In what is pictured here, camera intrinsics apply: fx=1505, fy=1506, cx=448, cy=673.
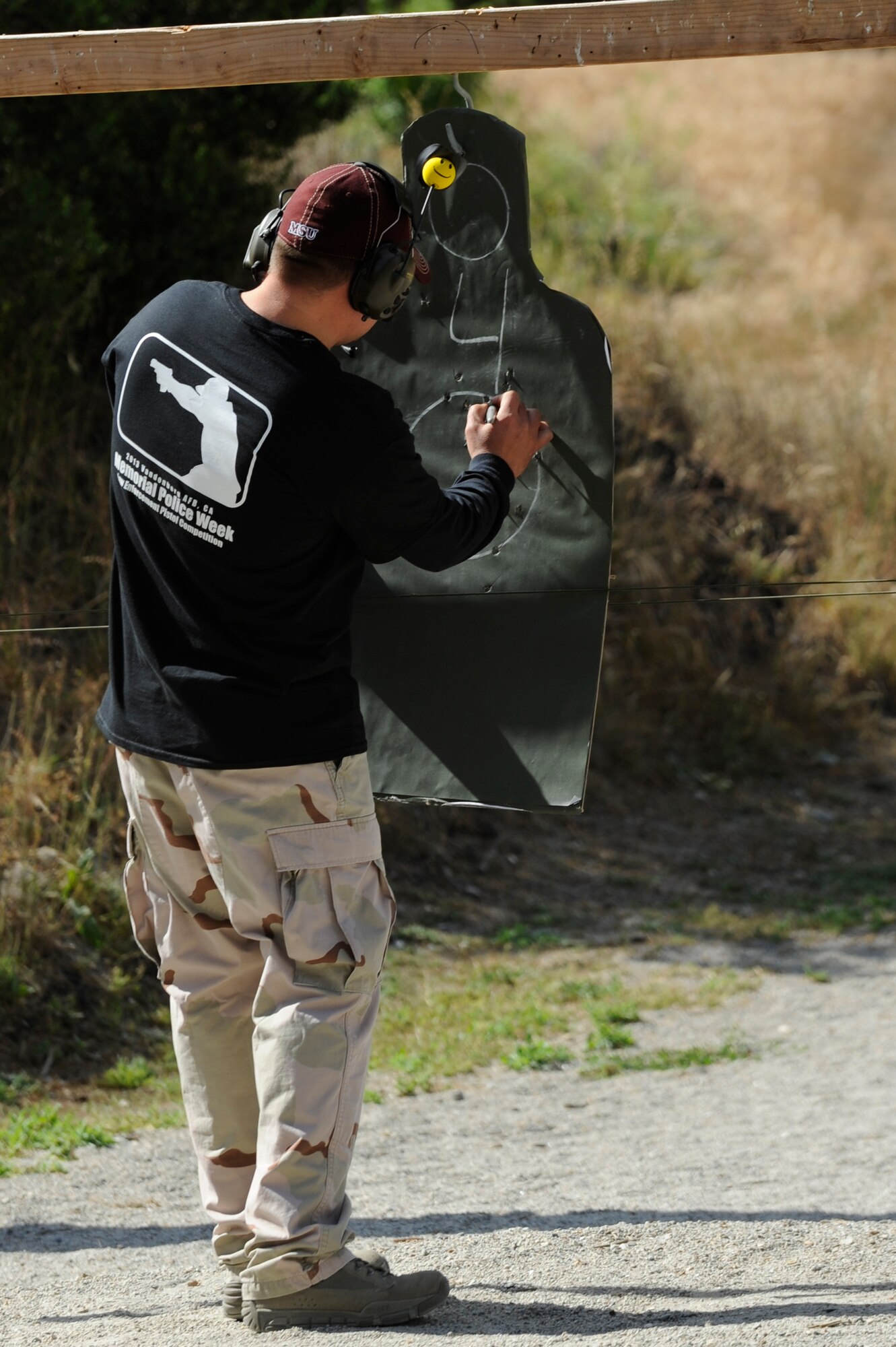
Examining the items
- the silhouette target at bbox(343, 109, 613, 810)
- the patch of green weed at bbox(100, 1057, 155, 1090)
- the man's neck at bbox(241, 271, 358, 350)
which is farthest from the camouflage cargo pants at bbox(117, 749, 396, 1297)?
the patch of green weed at bbox(100, 1057, 155, 1090)

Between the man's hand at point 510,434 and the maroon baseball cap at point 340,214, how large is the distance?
1.55 feet

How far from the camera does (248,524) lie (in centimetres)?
276

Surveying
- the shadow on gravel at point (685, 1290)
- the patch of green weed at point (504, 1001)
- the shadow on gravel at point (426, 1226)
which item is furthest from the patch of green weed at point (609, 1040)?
the shadow on gravel at point (685, 1290)

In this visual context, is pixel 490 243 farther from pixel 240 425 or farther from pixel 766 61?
pixel 766 61

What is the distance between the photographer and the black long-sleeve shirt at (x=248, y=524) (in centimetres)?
275

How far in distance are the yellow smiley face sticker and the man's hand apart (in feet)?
2.01

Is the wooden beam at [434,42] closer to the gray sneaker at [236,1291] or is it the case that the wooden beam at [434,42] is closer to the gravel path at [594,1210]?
the gray sneaker at [236,1291]

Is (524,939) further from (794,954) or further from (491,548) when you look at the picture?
(491,548)

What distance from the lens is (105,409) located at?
7.99m

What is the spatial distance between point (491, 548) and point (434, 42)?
3.72ft

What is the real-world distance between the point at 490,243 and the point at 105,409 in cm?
479

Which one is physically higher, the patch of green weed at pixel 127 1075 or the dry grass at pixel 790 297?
the dry grass at pixel 790 297

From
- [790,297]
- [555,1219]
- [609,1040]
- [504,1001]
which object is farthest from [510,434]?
[790,297]

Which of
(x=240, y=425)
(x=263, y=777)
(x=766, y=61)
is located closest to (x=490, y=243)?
(x=240, y=425)
